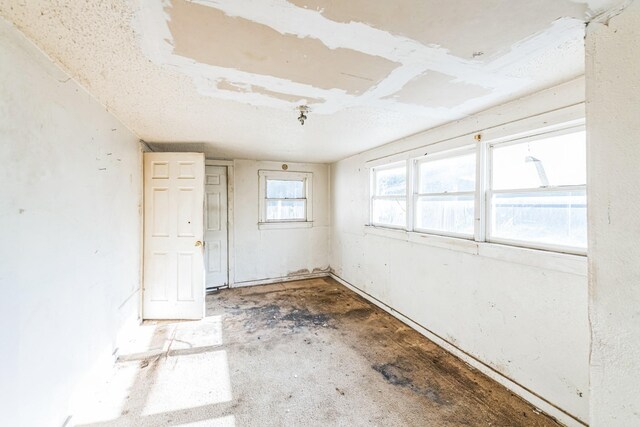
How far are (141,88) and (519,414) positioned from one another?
11.3ft

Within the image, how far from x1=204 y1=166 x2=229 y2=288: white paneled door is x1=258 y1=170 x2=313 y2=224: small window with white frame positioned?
66 centimetres

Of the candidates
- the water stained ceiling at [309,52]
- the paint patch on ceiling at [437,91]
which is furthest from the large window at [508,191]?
the paint patch on ceiling at [437,91]

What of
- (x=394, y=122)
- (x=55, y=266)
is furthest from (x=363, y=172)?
(x=55, y=266)

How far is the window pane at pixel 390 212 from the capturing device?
3.36 meters

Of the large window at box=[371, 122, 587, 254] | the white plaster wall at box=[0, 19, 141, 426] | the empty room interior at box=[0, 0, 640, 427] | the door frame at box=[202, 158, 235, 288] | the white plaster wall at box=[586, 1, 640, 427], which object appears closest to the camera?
the white plaster wall at box=[586, 1, 640, 427]

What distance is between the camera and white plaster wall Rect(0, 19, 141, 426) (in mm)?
1190

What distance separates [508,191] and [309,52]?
190 centimetres

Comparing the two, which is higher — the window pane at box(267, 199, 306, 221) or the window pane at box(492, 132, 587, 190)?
the window pane at box(492, 132, 587, 190)

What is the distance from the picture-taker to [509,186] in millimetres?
2145

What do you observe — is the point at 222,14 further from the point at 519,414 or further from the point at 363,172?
the point at 363,172

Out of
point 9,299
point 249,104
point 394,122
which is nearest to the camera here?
point 9,299

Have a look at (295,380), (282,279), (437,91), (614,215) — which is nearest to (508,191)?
(437,91)

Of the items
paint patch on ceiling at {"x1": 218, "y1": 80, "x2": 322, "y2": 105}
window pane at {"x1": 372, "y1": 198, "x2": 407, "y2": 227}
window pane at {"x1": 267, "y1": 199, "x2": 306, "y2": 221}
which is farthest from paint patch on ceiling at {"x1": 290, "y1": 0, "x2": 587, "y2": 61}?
window pane at {"x1": 267, "y1": 199, "x2": 306, "y2": 221}

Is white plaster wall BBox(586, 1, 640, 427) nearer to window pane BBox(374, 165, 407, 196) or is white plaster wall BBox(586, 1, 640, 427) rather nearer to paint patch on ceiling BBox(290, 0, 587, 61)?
paint patch on ceiling BBox(290, 0, 587, 61)
